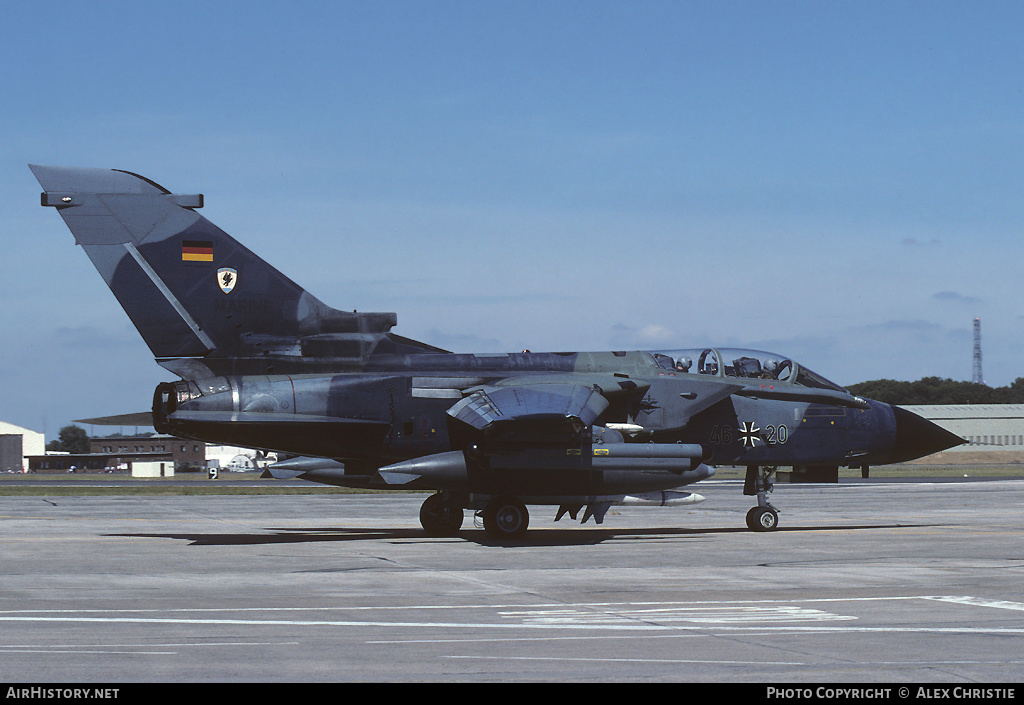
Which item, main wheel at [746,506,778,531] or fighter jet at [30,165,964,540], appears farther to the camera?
main wheel at [746,506,778,531]

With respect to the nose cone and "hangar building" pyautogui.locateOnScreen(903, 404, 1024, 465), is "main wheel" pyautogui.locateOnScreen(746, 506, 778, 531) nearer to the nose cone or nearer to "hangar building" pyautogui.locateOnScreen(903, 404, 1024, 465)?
the nose cone

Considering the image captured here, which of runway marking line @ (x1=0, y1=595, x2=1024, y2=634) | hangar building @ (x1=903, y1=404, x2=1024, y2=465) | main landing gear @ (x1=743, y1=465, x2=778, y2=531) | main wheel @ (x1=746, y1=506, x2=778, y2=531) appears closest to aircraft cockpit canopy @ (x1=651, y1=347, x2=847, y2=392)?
main landing gear @ (x1=743, y1=465, x2=778, y2=531)

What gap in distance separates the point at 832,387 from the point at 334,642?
1659 cm

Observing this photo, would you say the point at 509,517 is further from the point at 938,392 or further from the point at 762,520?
the point at 938,392

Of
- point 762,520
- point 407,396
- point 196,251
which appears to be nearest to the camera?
point 196,251

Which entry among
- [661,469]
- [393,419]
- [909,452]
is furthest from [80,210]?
[909,452]

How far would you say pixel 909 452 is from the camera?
76.3 ft

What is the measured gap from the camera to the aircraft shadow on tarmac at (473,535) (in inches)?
816

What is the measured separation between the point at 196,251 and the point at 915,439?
51.7ft

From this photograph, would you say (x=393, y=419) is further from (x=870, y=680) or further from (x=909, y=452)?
(x=870, y=680)

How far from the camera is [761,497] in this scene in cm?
2300

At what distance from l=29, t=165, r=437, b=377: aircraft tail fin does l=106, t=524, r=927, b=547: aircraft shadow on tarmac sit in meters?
3.74

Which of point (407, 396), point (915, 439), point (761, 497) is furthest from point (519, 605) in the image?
point (915, 439)

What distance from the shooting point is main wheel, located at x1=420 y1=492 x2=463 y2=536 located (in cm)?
2219
